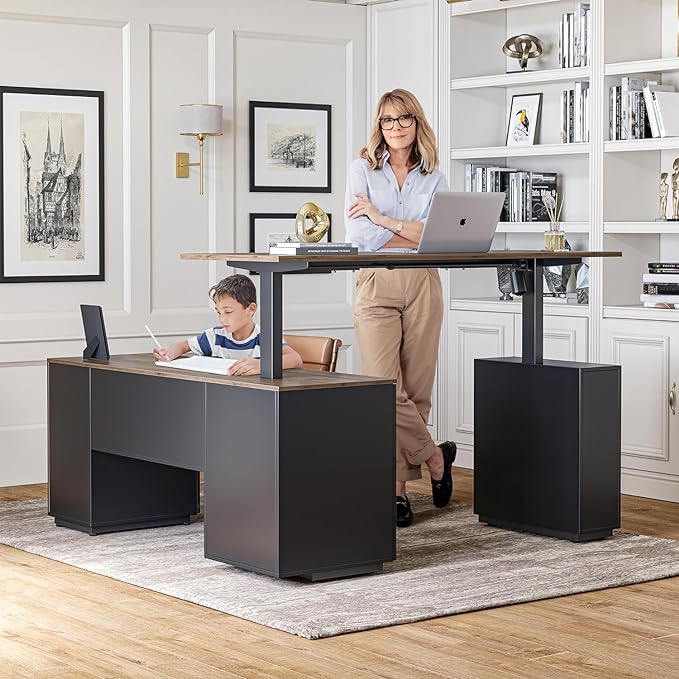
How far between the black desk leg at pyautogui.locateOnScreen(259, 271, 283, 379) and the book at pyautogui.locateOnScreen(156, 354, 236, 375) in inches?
9.8

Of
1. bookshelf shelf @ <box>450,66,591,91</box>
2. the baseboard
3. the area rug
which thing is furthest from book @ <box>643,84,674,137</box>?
the area rug

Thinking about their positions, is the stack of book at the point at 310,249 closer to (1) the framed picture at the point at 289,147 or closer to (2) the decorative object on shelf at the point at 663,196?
(2) the decorative object on shelf at the point at 663,196

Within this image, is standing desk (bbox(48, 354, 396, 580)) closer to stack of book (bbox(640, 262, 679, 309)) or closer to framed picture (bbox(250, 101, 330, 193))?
stack of book (bbox(640, 262, 679, 309))

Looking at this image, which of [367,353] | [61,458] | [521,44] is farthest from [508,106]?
[61,458]

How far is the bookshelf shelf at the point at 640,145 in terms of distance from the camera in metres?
6.26

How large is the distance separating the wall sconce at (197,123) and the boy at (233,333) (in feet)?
6.19

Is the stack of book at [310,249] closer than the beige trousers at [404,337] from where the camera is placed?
Yes

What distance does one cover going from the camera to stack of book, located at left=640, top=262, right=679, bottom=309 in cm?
632

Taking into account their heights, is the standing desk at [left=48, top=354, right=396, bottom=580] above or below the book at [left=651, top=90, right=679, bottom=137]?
below

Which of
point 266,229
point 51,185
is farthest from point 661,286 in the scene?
point 51,185

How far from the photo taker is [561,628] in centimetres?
409

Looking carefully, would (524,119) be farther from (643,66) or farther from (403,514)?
(403,514)

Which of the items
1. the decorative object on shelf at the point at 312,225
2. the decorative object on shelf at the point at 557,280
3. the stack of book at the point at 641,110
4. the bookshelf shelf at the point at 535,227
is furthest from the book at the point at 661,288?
the decorative object on shelf at the point at 312,225

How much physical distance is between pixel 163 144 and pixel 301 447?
9.77ft
